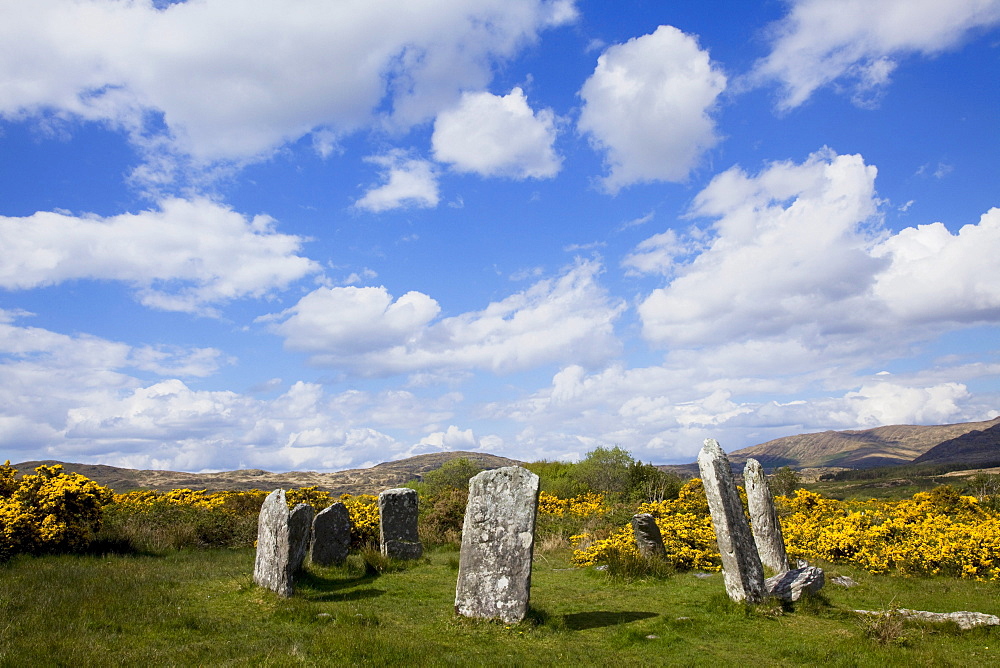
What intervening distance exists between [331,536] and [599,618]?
8.83m

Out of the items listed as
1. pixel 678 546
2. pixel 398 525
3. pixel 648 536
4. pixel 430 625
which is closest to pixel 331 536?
pixel 398 525

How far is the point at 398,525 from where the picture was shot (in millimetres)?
19172

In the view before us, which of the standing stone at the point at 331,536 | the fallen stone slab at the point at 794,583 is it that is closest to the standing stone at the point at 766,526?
the fallen stone slab at the point at 794,583

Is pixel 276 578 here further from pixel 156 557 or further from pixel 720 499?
pixel 720 499

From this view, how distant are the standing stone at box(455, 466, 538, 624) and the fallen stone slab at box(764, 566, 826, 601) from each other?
5230mm

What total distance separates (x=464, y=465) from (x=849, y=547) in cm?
2860

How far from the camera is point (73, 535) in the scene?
53.5 feet

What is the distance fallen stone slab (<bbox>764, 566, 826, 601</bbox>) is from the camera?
11438mm

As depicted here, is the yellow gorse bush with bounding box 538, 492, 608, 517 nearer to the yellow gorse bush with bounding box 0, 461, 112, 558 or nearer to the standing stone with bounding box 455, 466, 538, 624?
the standing stone with bounding box 455, 466, 538, 624

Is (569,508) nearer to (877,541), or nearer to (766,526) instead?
(877,541)

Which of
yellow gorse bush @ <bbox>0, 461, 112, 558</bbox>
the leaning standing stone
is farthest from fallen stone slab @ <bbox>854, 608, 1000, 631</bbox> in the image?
yellow gorse bush @ <bbox>0, 461, 112, 558</bbox>

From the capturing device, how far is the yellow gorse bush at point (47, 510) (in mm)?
Answer: 15203

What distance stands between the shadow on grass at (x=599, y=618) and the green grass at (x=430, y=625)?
1.5 inches

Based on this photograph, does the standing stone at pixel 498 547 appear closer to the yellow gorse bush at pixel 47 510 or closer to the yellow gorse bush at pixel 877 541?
the yellow gorse bush at pixel 877 541
